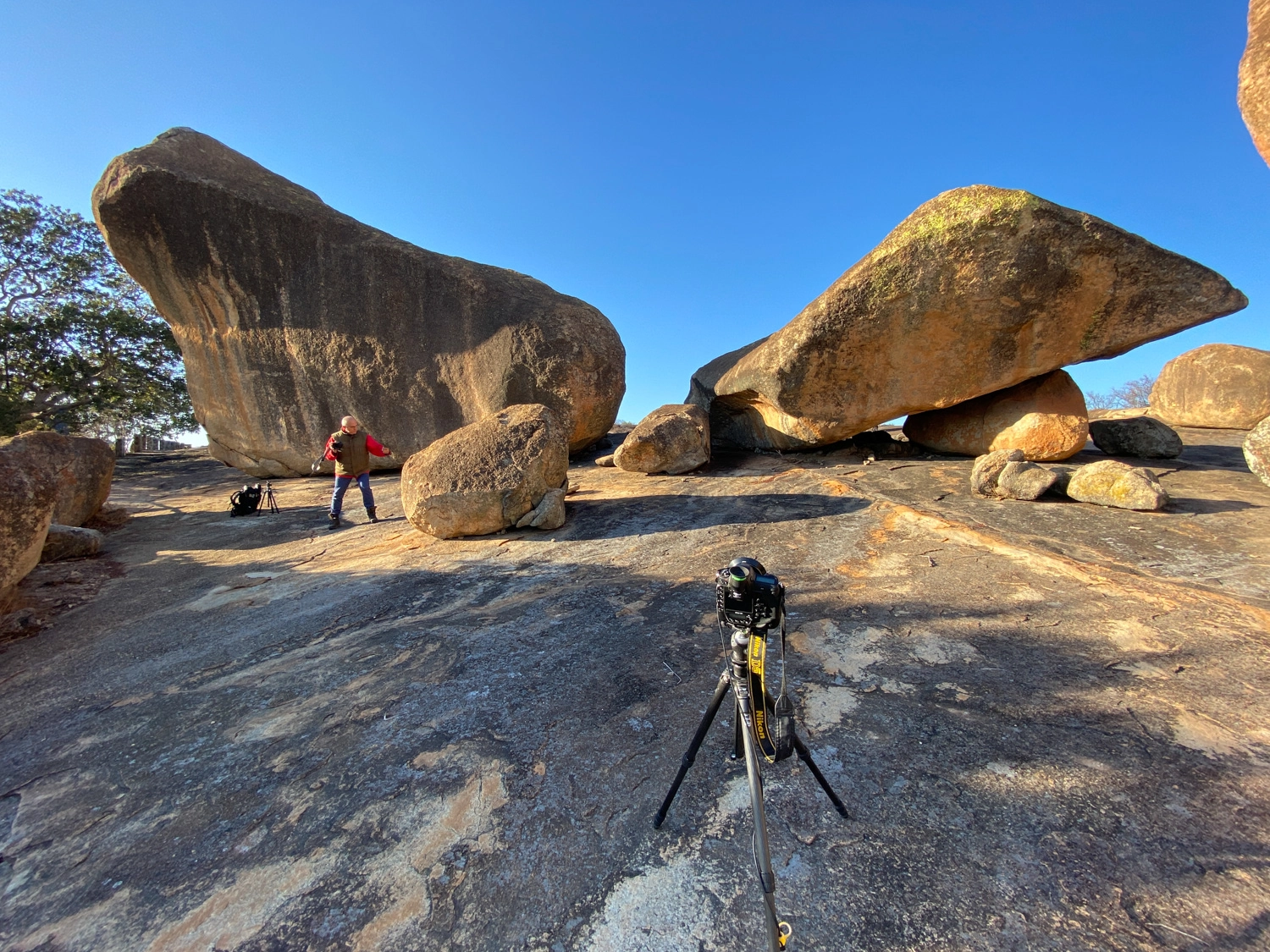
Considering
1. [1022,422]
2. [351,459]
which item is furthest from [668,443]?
[1022,422]

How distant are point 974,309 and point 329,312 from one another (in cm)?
1093

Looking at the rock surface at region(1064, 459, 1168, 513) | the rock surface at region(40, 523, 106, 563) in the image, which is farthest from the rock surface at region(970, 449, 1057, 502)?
the rock surface at region(40, 523, 106, 563)

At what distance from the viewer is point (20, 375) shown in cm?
1355

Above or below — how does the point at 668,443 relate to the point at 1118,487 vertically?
above

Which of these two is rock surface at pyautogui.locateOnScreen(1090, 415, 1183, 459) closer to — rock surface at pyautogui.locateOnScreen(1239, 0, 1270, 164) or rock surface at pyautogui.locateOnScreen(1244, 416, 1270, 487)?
rock surface at pyautogui.locateOnScreen(1244, 416, 1270, 487)

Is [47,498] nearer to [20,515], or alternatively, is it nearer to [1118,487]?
[20,515]

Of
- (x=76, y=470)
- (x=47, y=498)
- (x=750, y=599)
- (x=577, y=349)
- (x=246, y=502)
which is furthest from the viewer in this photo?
(x=577, y=349)

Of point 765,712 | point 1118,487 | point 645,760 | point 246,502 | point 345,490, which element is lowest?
point 645,760

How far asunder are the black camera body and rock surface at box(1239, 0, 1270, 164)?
749 centimetres

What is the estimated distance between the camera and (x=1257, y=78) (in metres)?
5.03

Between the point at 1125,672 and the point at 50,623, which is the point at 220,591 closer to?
the point at 50,623

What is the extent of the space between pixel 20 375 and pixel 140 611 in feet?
49.6

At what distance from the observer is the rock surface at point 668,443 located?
26.2 ft

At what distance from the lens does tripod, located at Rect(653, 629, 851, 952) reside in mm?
1349
